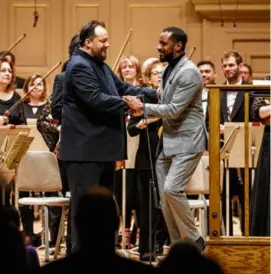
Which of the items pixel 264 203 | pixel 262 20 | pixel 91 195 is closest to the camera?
pixel 91 195

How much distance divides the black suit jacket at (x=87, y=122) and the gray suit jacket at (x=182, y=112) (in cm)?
23

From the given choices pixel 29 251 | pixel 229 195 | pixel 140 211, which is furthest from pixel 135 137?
pixel 29 251

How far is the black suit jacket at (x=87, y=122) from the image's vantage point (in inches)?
191

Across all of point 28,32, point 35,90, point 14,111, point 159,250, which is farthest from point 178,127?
point 28,32

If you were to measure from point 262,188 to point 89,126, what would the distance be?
109 cm

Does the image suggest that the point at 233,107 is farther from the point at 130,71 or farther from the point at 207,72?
the point at 130,71

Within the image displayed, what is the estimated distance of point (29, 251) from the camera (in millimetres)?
2553

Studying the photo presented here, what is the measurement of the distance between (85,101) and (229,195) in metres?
1.97

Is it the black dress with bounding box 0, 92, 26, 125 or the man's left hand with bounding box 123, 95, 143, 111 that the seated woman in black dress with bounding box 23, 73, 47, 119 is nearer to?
the black dress with bounding box 0, 92, 26, 125

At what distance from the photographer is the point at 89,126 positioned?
16.0 ft

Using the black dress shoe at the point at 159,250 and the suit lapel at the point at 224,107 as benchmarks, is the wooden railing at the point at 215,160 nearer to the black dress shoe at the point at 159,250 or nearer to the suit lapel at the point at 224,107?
the black dress shoe at the point at 159,250

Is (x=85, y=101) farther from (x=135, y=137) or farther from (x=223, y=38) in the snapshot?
(x=223, y=38)

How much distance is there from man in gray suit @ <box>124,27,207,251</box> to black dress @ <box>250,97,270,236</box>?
1.12ft

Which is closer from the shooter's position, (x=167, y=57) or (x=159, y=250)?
(x=167, y=57)
